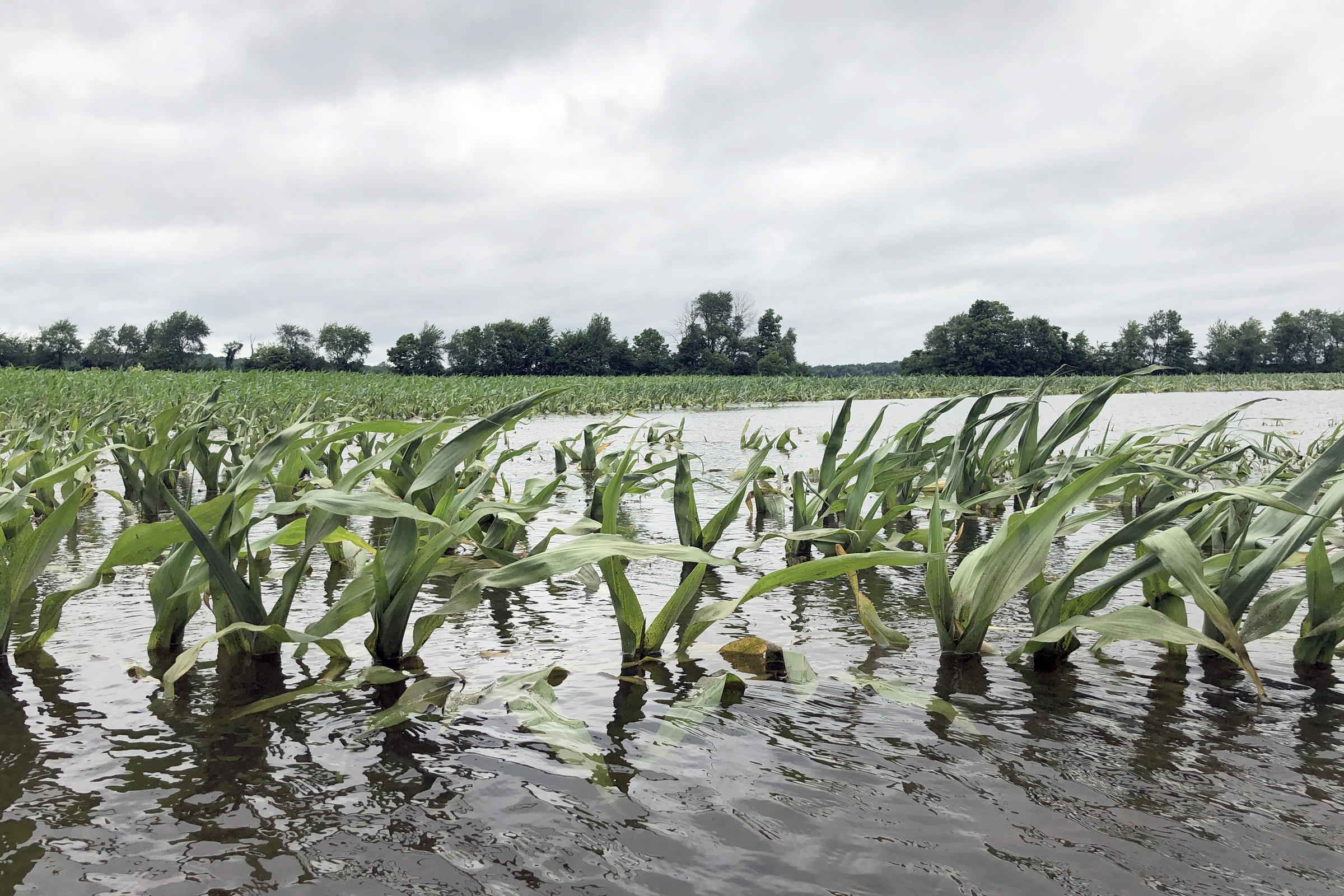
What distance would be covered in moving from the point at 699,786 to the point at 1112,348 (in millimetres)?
80998

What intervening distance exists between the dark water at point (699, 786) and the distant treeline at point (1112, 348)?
222ft

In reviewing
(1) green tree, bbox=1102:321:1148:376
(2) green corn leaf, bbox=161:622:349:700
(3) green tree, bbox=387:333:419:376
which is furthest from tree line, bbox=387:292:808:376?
(2) green corn leaf, bbox=161:622:349:700

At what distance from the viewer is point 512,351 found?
6844 cm

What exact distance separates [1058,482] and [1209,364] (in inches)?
3585

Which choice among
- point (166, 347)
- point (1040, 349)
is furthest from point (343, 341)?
A: point (1040, 349)

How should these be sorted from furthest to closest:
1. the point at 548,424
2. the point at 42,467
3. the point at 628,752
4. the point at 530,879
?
the point at 548,424 < the point at 42,467 < the point at 628,752 < the point at 530,879

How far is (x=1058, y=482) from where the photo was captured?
203 centimetres

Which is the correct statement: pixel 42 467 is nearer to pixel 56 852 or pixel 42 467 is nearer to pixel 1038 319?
pixel 56 852

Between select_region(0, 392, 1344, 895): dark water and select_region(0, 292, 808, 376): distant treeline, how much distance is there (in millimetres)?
57686

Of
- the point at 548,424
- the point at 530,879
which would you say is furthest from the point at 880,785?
the point at 548,424

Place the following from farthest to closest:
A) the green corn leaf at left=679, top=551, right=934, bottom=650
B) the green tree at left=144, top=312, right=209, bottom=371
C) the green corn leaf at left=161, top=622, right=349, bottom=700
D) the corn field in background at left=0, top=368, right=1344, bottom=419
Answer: the green tree at left=144, top=312, right=209, bottom=371 < the corn field in background at left=0, top=368, right=1344, bottom=419 < the green corn leaf at left=679, top=551, right=934, bottom=650 < the green corn leaf at left=161, top=622, right=349, bottom=700

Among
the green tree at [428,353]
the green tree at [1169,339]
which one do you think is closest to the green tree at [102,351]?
the green tree at [428,353]

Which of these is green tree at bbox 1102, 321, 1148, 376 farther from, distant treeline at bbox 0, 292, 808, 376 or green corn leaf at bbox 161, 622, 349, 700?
green corn leaf at bbox 161, 622, 349, 700

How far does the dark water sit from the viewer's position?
894 mm
